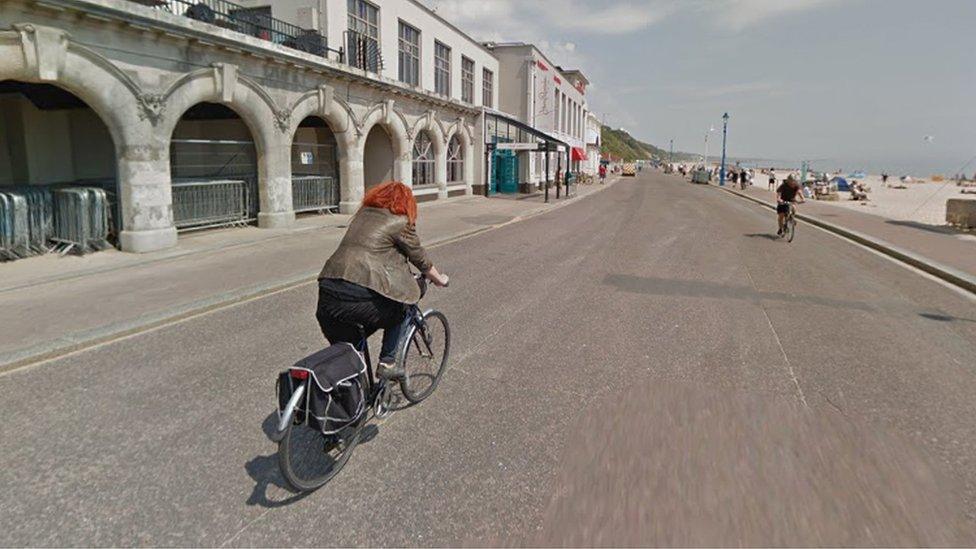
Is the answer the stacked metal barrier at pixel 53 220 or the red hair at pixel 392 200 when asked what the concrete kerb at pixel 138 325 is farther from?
the stacked metal barrier at pixel 53 220

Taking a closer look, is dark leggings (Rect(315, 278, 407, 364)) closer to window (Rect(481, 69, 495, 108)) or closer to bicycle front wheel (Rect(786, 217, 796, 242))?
bicycle front wheel (Rect(786, 217, 796, 242))

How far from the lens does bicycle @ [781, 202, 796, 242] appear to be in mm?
12500

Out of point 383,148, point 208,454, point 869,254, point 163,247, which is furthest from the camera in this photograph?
point 383,148

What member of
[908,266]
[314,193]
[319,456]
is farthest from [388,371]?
[314,193]

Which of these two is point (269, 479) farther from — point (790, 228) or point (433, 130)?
point (433, 130)

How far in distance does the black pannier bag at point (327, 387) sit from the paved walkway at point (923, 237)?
10.7m

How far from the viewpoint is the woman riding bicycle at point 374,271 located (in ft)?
9.96

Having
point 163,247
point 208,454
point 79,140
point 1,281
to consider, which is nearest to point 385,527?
point 208,454

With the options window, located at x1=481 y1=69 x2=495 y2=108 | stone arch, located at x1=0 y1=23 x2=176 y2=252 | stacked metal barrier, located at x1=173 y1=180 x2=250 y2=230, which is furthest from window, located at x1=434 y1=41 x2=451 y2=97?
stone arch, located at x1=0 y1=23 x2=176 y2=252

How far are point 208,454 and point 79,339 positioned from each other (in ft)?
10.1

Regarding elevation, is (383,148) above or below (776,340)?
above

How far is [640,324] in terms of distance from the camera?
5.85 m

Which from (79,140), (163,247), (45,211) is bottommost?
(163,247)

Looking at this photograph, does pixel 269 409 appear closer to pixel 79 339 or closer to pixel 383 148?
pixel 79 339
